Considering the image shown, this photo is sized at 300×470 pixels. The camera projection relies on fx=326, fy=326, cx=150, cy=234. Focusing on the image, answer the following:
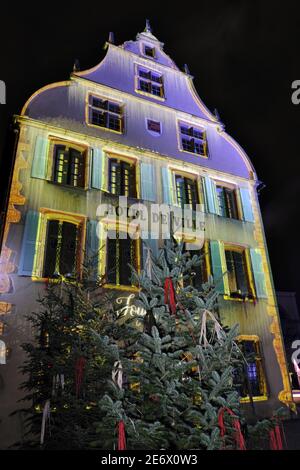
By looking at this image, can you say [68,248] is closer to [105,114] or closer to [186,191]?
Result: [186,191]

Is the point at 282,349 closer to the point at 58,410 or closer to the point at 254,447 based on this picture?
the point at 254,447

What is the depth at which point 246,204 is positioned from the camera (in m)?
17.1

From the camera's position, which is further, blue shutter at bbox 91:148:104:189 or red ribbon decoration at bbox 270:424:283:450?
blue shutter at bbox 91:148:104:189

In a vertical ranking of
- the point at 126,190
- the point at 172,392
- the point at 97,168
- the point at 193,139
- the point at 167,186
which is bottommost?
the point at 172,392

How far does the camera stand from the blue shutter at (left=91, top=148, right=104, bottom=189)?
44.9 ft

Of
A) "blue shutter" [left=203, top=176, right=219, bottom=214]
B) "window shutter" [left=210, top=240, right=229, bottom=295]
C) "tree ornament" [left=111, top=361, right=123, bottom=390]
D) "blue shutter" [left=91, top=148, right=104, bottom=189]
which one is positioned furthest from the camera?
"blue shutter" [left=203, top=176, right=219, bottom=214]

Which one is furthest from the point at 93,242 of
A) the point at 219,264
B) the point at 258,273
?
the point at 258,273

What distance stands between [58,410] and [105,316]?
2603mm

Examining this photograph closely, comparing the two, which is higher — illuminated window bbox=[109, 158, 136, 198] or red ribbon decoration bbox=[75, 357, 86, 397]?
illuminated window bbox=[109, 158, 136, 198]

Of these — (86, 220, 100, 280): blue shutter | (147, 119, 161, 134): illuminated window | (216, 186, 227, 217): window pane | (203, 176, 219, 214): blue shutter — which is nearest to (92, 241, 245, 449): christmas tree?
(86, 220, 100, 280): blue shutter

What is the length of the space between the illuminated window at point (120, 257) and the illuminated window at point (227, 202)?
18.3 feet

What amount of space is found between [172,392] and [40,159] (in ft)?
34.3

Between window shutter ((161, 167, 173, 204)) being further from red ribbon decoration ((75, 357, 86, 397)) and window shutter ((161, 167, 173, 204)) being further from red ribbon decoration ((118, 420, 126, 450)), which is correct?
red ribbon decoration ((118, 420, 126, 450))

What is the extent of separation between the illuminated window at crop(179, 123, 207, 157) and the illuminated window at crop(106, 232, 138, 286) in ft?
22.1
